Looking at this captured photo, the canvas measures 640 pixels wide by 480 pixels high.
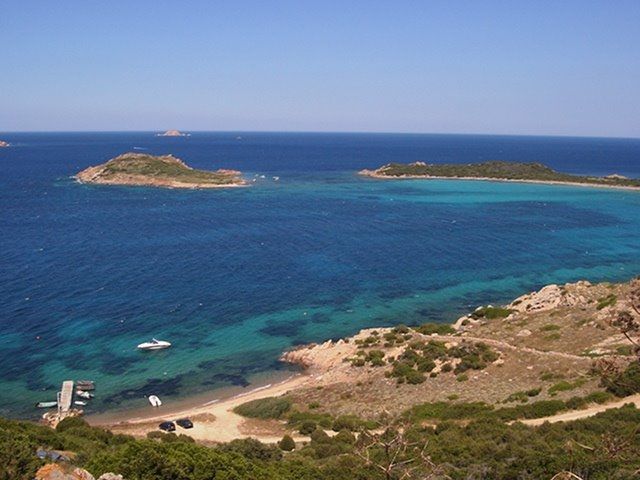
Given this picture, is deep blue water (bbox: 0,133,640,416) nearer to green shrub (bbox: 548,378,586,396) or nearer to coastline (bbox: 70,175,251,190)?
coastline (bbox: 70,175,251,190)

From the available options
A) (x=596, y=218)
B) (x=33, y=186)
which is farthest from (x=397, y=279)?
(x=33, y=186)

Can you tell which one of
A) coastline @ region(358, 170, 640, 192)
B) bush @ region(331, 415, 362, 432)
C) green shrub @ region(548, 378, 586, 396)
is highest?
coastline @ region(358, 170, 640, 192)

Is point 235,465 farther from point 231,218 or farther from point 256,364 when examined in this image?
point 231,218

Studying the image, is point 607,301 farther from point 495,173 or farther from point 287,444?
point 495,173

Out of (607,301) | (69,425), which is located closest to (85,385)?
(69,425)

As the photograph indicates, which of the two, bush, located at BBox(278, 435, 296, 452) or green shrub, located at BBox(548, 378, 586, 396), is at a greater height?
green shrub, located at BBox(548, 378, 586, 396)

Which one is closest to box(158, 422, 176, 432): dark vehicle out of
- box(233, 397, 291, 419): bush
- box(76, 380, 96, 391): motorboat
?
box(233, 397, 291, 419): bush
